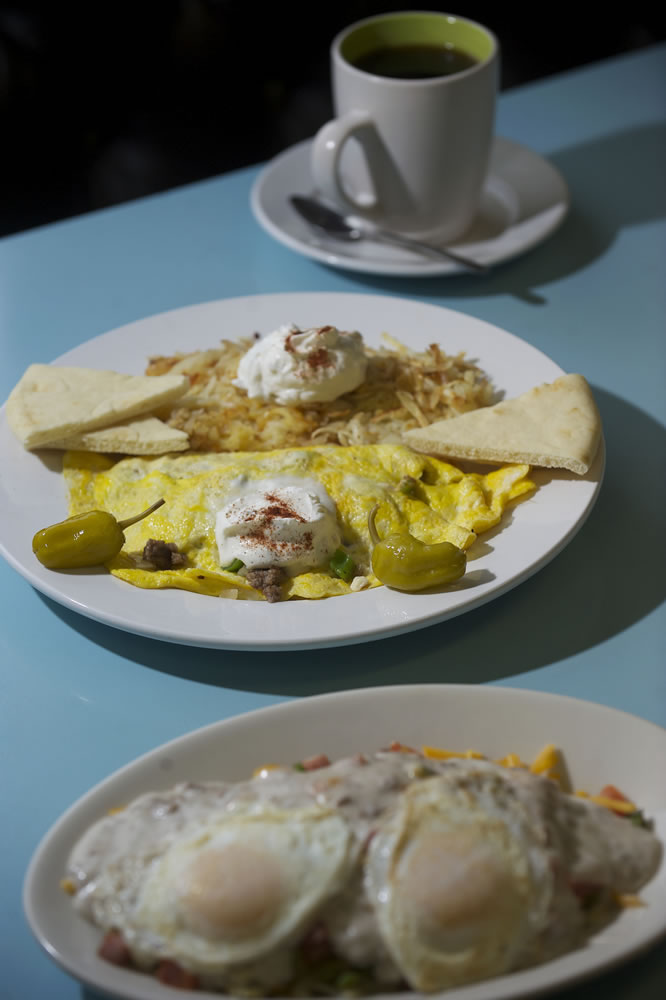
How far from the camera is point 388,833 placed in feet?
4.71

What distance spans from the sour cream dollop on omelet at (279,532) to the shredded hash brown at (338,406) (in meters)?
0.39

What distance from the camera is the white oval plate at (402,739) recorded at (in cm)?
159

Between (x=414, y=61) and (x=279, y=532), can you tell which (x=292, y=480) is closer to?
(x=279, y=532)

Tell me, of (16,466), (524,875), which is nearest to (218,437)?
(16,466)

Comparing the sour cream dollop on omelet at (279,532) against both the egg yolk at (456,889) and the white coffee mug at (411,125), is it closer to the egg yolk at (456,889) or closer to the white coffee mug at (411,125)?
the egg yolk at (456,889)

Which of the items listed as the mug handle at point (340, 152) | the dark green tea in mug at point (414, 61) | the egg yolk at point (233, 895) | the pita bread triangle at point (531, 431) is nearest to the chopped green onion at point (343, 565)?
the pita bread triangle at point (531, 431)

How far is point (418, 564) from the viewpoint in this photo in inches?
77.4

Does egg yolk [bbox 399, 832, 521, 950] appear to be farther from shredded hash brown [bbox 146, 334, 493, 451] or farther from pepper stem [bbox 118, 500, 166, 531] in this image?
shredded hash brown [bbox 146, 334, 493, 451]

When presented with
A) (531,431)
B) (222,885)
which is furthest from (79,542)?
(531,431)

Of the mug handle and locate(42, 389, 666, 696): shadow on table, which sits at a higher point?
the mug handle

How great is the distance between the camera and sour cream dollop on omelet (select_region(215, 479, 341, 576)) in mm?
2096

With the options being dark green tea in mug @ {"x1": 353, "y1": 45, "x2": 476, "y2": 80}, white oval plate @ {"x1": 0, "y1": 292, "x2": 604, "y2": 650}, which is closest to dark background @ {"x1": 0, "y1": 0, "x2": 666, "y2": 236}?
dark green tea in mug @ {"x1": 353, "y1": 45, "x2": 476, "y2": 80}

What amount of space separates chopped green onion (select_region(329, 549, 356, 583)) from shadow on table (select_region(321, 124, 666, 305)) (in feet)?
4.33

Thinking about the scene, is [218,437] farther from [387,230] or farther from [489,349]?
[387,230]
